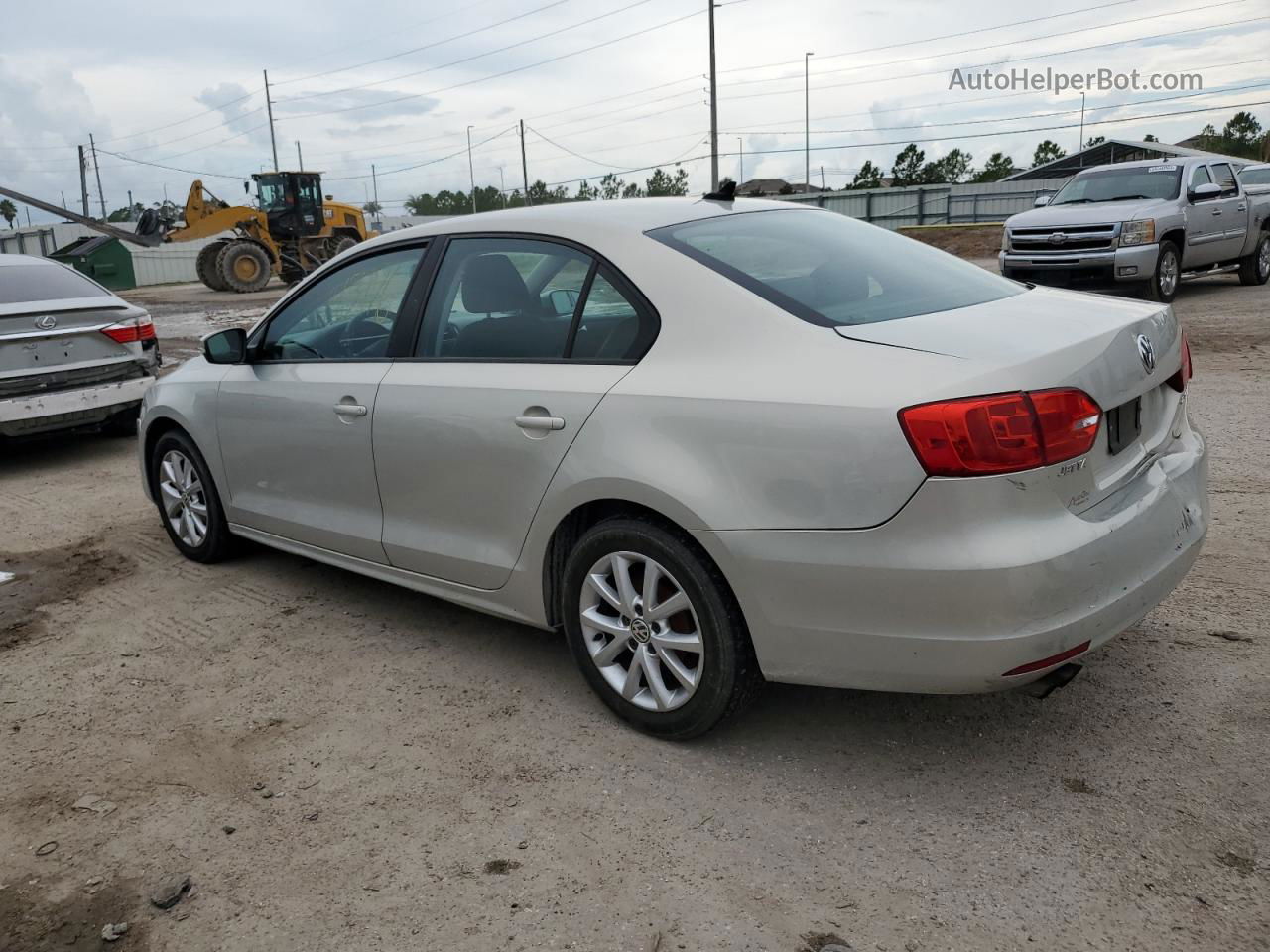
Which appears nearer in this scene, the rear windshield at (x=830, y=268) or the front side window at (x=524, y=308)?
the rear windshield at (x=830, y=268)

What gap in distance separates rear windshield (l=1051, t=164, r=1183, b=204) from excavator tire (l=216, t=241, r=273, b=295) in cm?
2171

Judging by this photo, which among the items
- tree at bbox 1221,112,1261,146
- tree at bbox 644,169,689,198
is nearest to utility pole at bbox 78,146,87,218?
tree at bbox 644,169,689,198

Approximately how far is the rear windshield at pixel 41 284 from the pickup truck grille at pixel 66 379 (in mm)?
582

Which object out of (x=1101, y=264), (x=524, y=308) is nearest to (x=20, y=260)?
(x=524, y=308)

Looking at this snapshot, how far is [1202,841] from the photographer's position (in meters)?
2.67

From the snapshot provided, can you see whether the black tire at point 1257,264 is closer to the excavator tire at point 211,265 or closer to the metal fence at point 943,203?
the excavator tire at point 211,265

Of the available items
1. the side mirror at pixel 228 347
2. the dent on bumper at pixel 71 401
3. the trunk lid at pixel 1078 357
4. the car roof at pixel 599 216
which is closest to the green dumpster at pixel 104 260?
the dent on bumper at pixel 71 401

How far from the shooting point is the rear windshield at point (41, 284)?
7.67 meters

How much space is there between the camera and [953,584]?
262 centimetres

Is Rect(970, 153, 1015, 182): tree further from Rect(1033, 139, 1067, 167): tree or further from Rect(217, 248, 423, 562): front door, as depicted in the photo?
Rect(217, 248, 423, 562): front door

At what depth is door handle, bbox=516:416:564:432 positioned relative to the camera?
3.34 meters

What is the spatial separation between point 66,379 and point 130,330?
24.7 inches

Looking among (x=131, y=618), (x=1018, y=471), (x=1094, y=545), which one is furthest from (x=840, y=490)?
(x=131, y=618)

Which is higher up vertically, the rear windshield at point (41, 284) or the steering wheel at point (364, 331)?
the rear windshield at point (41, 284)
